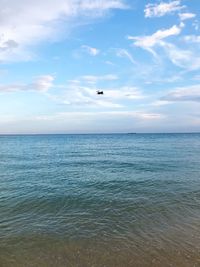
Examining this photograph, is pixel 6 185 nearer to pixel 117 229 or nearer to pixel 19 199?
pixel 19 199

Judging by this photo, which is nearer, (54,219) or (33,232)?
(33,232)

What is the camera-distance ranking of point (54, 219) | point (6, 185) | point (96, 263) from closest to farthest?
point (96, 263) → point (54, 219) → point (6, 185)

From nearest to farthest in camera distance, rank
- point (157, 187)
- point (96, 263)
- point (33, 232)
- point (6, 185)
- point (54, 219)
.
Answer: point (96, 263), point (33, 232), point (54, 219), point (157, 187), point (6, 185)

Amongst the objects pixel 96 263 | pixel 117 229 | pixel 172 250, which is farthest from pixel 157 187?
pixel 96 263

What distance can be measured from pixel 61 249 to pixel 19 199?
934 cm

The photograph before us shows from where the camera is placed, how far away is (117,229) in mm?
14070

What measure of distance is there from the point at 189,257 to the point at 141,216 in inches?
199

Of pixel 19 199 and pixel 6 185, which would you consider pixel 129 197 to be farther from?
pixel 6 185

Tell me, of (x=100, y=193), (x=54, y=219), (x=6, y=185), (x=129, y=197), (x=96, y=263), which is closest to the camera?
(x=96, y=263)

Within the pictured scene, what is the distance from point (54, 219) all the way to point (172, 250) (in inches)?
272

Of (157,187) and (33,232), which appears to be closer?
(33,232)

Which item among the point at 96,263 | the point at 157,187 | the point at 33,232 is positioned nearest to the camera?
the point at 96,263

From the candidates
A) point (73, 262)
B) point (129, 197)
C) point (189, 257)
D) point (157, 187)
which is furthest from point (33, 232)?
point (157, 187)

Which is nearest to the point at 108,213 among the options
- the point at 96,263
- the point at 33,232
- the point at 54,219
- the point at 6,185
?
the point at 54,219
